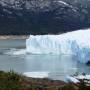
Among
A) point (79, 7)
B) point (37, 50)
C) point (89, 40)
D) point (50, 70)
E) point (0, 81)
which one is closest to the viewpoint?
point (0, 81)

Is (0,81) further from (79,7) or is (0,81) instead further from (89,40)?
(79,7)

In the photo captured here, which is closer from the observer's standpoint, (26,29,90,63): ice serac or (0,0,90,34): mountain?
(26,29,90,63): ice serac

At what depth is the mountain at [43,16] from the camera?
60500mm

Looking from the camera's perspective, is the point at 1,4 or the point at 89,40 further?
the point at 1,4

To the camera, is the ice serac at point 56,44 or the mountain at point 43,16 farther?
the mountain at point 43,16

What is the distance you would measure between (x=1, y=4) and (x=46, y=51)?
4644 centimetres

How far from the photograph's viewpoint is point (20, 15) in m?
66.1

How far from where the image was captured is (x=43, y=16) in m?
66.4

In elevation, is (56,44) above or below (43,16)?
below

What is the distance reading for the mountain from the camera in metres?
60.5

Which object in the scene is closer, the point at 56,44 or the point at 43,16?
the point at 56,44

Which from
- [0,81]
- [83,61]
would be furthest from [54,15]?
[0,81]

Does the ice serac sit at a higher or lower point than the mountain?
lower

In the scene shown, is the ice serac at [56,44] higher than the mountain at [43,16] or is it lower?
lower
